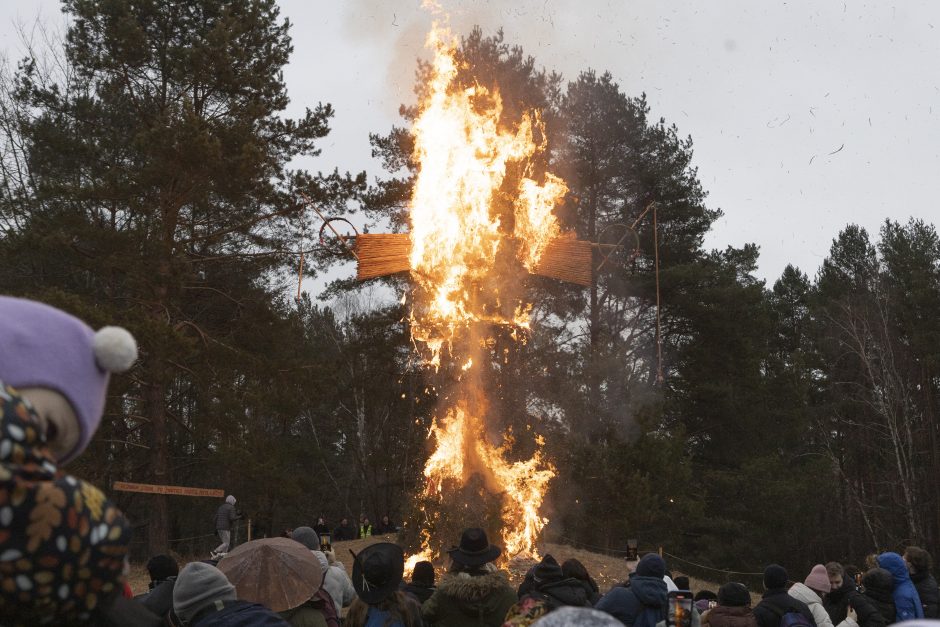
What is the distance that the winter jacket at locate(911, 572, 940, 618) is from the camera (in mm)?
7402

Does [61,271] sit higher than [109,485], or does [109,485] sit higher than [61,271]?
[61,271]

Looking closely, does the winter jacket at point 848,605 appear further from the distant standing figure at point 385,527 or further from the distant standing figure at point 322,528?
the distant standing figure at point 385,527

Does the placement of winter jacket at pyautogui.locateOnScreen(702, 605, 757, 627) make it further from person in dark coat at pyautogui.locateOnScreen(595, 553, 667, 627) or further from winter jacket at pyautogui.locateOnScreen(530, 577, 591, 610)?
winter jacket at pyautogui.locateOnScreen(530, 577, 591, 610)

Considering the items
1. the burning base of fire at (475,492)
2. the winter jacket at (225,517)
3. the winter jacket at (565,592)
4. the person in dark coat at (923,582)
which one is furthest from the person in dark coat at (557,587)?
the winter jacket at (225,517)

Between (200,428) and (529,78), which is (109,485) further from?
(529,78)

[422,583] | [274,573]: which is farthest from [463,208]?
[274,573]

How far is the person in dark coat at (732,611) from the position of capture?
623cm

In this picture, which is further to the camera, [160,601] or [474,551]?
[474,551]

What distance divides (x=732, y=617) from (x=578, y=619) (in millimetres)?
5006

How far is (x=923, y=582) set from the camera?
7438mm

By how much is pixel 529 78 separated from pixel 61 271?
14208 millimetres

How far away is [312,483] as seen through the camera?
33000 millimetres

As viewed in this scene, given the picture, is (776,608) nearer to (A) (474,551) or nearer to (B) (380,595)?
(A) (474,551)

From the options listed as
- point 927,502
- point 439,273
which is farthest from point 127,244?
point 927,502
